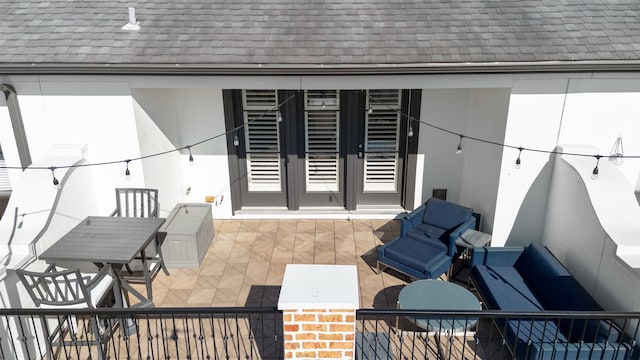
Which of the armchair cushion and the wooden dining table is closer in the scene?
the wooden dining table

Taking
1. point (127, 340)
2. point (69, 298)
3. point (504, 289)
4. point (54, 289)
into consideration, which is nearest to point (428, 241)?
point (504, 289)

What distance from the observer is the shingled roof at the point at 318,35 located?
6.70 m

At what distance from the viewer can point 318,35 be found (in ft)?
23.7

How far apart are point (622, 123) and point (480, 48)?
255cm

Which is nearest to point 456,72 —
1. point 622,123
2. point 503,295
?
point 622,123

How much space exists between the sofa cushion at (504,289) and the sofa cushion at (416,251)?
27.3 inches

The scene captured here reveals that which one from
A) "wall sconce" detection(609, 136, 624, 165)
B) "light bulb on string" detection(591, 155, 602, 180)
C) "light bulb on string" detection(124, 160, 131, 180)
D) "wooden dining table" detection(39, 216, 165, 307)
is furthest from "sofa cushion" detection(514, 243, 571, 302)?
"light bulb on string" detection(124, 160, 131, 180)

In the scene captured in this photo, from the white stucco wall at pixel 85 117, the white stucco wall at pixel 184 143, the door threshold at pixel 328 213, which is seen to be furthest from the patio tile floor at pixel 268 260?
the white stucco wall at pixel 85 117

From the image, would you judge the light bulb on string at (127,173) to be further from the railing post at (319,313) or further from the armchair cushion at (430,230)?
the armchair cushion at (430,230)

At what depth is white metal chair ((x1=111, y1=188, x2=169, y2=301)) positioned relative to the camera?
7.06m

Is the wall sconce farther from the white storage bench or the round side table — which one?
the white storage bench

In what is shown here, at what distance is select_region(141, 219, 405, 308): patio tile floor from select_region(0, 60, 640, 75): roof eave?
321 cm

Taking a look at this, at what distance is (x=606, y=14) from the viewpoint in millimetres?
7453

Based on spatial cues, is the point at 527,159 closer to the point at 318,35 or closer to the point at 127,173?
the point at 318,35
